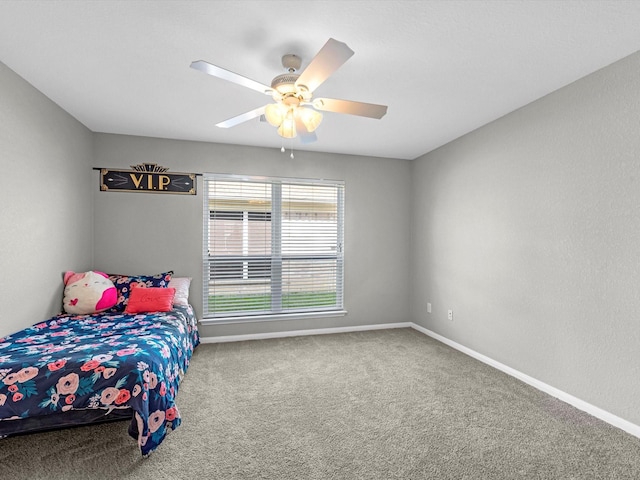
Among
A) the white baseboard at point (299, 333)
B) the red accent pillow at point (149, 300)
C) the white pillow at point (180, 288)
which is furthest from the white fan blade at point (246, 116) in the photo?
the white baseboard at point (299, 333)

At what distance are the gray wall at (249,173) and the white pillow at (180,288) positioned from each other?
0.17 meters

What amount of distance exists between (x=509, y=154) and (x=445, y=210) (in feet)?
3.49

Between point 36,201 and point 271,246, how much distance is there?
93.0 inches

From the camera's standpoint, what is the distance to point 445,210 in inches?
158

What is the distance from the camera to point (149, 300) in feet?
10.4

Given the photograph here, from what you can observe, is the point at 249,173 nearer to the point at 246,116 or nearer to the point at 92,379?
the point at 246,116

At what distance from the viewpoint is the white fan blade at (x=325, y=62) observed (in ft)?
5.00

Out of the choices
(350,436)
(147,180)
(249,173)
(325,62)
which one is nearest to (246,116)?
(325,62)

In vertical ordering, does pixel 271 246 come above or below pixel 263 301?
above

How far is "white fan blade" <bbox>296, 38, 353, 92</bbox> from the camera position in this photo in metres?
1.52

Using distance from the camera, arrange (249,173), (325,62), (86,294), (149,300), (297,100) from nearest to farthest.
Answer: (325,62) → (297,100) → (86,294) → (149,300) → (249,173)

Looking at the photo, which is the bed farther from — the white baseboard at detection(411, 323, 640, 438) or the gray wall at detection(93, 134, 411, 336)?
the white baseboard at detection(411, 323, 640, 438)

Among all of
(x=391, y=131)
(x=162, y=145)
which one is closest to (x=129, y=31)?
(x=162, y=145)

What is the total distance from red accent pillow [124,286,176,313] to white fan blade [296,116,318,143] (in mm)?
2066
